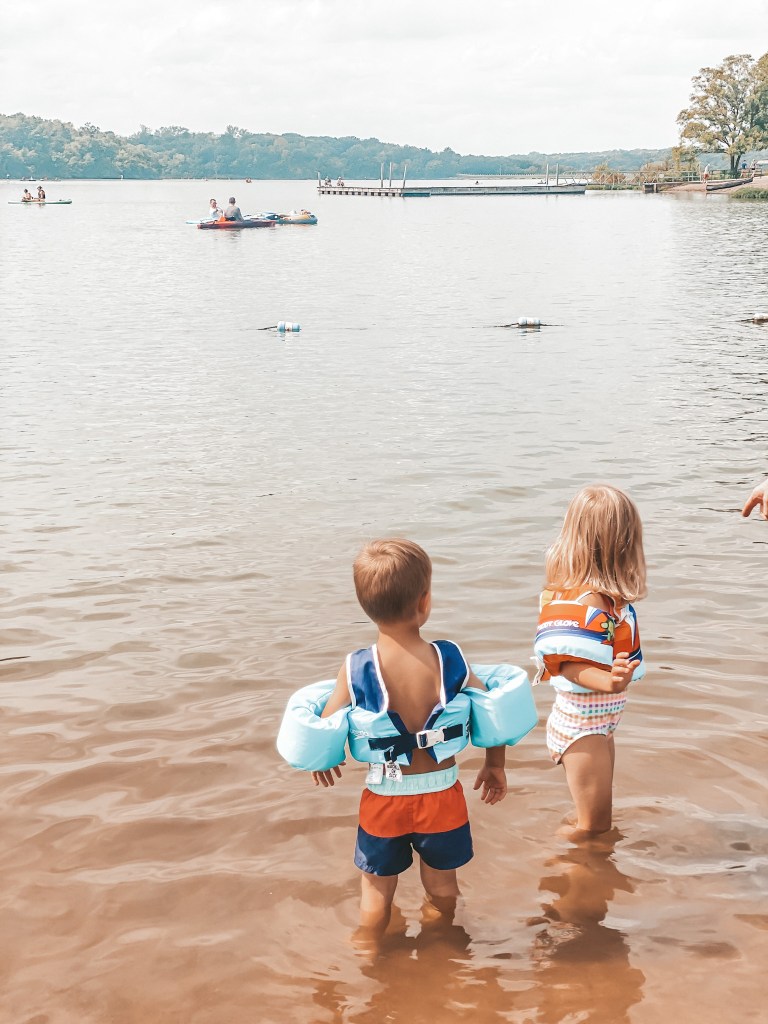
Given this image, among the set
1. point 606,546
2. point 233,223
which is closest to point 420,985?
point 606,546

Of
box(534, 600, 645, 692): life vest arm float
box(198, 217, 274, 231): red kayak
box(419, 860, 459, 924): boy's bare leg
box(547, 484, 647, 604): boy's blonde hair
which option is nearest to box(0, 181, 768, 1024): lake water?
box(419, 860, 459, 924): boy's bare leg

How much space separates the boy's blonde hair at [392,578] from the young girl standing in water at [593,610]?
0.82 m

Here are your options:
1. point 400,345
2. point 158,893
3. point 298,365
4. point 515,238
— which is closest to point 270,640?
point 158,893

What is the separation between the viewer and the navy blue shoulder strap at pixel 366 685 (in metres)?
3.49

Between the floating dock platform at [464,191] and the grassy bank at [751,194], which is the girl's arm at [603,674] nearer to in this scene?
the grassy bank at [751,194]

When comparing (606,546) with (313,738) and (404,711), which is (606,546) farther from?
(313,738)

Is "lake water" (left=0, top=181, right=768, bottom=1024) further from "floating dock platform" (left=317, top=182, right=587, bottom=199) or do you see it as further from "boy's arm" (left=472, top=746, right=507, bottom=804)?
"floating dock platform" (left=317, top=182, right=587, bottom=199)

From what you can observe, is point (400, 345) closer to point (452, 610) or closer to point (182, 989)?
point (452, 610)

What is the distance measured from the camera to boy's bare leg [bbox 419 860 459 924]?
3.81 m

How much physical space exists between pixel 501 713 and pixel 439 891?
2.70 ft

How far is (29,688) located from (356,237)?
59.1 metres

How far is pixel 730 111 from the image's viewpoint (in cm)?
12538

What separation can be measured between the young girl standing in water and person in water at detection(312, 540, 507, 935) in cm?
53

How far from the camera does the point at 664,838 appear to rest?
462 cm
